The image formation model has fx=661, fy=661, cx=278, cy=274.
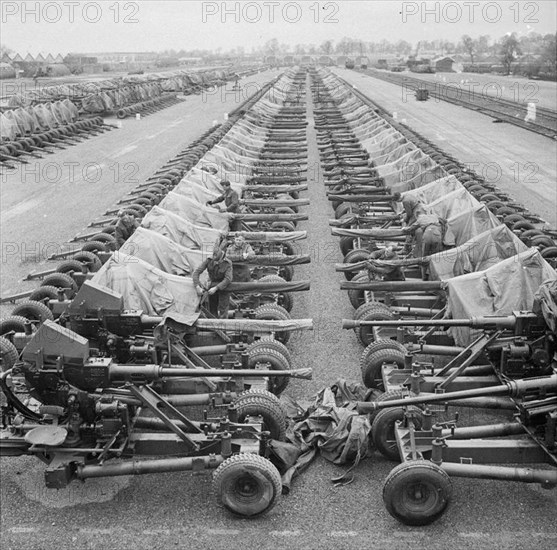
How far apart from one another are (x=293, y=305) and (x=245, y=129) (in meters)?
16.6

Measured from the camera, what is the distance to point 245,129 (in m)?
28.8

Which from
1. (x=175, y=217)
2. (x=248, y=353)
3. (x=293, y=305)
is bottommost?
(x=293, y=305)

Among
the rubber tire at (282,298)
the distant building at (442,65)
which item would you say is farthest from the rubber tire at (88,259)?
the distant building at (442,65)

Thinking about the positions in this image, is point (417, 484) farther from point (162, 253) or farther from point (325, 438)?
point (162, 253)

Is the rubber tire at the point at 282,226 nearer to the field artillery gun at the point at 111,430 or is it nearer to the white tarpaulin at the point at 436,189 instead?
the white tarpaulin at the point at 436,189

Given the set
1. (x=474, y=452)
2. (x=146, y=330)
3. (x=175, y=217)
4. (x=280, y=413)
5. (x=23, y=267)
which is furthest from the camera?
(x=23, y=267)

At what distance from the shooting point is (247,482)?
7332mm

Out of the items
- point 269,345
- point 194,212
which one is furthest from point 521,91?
point 269,345

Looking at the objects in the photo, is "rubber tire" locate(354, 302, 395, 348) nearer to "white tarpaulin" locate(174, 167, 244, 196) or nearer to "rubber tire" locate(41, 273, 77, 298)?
"rubber tire" locate(41, 273, 77, 298)

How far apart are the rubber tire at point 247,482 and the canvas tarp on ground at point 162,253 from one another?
5.24m

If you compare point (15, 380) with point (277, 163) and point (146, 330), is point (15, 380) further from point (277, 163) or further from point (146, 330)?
point (277, 163)

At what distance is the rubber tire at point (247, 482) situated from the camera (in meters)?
7.21

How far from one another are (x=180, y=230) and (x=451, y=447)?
7.80 metres

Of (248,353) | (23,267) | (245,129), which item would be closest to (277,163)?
(245,129)
